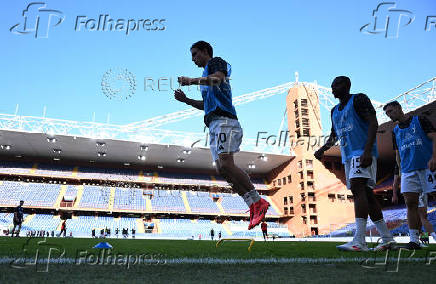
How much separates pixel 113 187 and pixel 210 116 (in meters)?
29.9

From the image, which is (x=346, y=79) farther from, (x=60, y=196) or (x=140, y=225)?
(x=60, y=196)

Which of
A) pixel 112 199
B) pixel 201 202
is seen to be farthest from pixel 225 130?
pixel 201 202

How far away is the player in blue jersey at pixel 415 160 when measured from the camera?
139 inches

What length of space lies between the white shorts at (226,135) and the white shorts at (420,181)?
229 cm

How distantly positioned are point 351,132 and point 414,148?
110 cm

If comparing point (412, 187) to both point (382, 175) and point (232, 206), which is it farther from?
point (382, 175)

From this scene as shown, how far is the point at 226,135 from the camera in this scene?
2695 mm

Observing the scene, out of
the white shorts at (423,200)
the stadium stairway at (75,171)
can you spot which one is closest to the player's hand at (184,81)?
the white shorts at (423,200)

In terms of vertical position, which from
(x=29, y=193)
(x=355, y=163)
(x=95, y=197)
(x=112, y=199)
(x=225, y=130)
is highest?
(x=29, y=193)

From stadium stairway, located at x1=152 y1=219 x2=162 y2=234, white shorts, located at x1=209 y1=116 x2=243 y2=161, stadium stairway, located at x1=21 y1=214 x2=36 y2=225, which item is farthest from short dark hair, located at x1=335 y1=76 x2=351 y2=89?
stadium stairway, located at x1=21 y1=214 x2=36 y2=225

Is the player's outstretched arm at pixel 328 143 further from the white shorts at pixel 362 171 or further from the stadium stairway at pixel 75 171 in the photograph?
the stadium stairway at pixel 75 171

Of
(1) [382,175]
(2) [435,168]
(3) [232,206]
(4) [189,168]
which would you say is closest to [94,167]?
(4) [189,168]

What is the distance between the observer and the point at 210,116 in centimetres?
286

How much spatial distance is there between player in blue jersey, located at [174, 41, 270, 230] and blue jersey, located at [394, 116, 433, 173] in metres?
2.06
